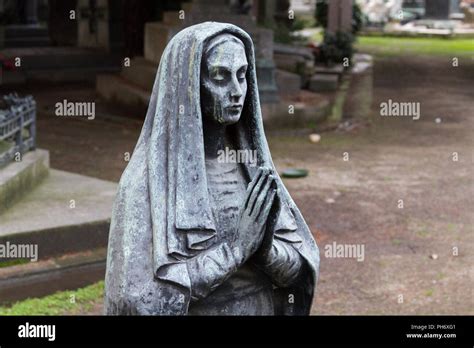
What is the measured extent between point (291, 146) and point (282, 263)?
36.7ft

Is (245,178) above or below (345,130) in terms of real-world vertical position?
above

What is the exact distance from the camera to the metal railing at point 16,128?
372 inches

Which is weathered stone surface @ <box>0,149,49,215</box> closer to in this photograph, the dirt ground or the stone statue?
the dirt ground

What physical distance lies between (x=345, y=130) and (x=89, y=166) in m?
5.26

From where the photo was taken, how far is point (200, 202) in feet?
11.5

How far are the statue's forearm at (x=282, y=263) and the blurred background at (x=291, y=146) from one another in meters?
3.80

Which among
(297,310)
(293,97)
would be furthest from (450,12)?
(297,310)

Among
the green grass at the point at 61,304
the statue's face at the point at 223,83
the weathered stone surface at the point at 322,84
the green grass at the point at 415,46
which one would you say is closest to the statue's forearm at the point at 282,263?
the statue's face at the point at 223,83

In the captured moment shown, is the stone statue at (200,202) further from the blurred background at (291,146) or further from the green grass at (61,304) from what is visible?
the blurred background at (291,146)

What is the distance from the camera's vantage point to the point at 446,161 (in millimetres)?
13547

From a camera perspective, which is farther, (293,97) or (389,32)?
(389,32)

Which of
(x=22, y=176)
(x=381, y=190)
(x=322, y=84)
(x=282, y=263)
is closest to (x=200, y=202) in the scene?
(x=282, y=263)

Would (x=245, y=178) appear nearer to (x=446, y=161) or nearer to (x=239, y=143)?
(x=239, y=143)
